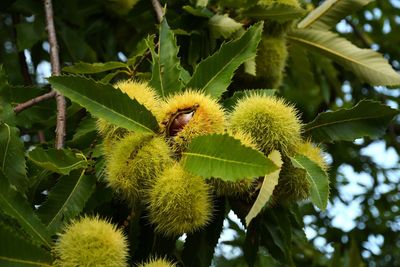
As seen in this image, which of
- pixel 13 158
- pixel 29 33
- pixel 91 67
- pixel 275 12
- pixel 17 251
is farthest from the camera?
pixel 29 33

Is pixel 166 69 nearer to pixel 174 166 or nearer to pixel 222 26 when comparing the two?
pixel 174 166

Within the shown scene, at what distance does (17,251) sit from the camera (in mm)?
1058

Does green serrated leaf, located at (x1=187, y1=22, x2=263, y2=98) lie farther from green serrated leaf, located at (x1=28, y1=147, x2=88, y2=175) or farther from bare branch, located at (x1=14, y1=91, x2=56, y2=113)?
bare branch, located at (x1=14, y1=91, x2=56, y2=113)

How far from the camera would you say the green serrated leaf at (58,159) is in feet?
4.16

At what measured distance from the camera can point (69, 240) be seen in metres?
1.16

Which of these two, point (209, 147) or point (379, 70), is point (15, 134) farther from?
point (379, 70)

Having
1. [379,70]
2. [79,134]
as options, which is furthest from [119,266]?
[379,70]

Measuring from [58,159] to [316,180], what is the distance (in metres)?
0.56

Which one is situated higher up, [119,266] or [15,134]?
[15,134]

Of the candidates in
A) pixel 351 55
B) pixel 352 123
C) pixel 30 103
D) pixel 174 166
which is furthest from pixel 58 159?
pixel 351 55

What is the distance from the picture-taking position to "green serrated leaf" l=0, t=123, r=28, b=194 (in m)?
1.35

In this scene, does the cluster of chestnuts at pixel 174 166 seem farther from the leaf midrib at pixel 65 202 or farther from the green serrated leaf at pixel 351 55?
the green serrated leaf at pixel 351 55

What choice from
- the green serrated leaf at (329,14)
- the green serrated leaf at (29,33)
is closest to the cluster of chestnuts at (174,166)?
the green serrated leaf at (329,14)

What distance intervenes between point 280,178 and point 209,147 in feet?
0.86
